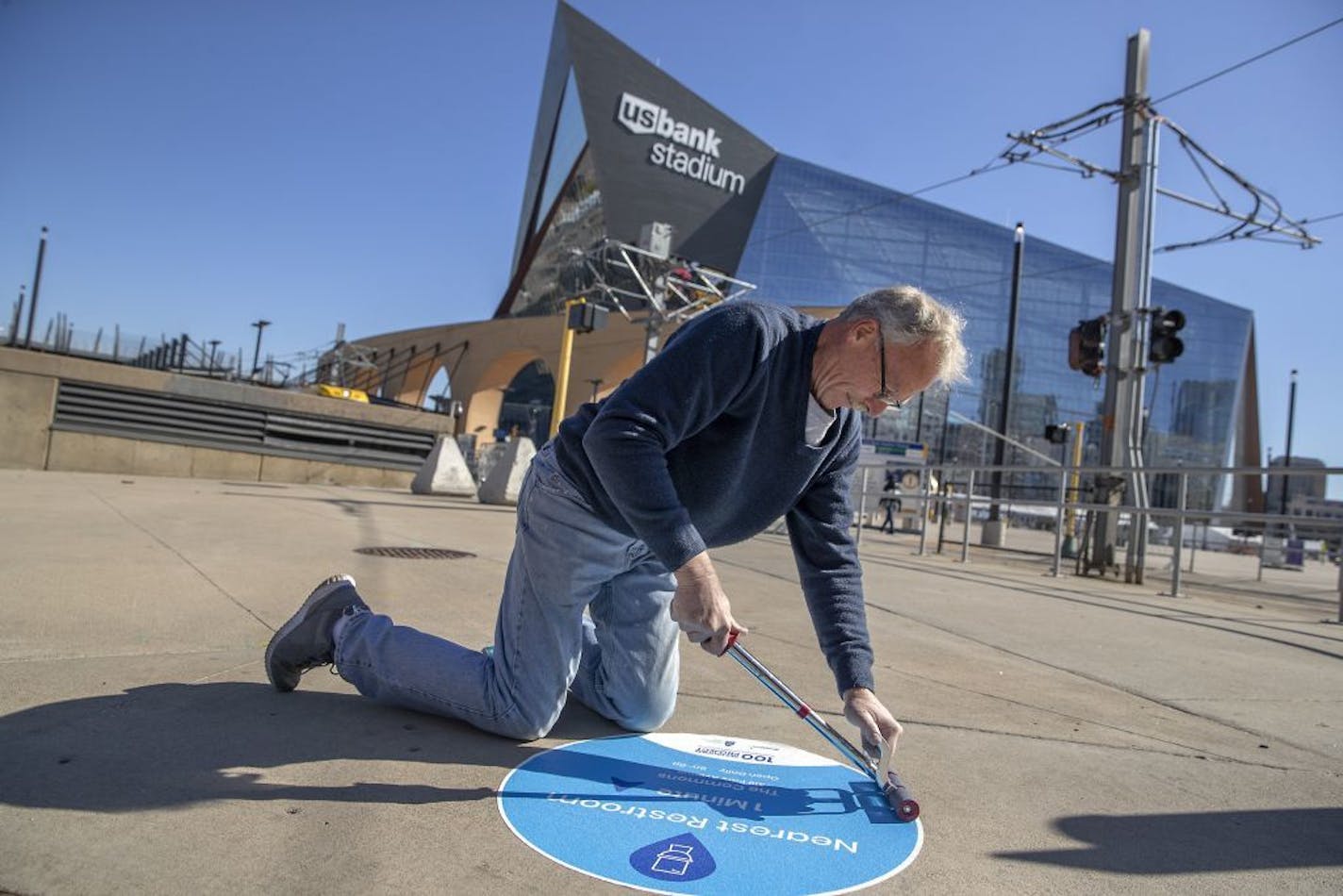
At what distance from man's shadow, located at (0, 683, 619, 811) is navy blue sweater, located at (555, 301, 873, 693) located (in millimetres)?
740

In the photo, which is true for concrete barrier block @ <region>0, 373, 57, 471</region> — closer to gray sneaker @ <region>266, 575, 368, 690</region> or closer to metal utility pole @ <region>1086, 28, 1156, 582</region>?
gray sneaker @ <region>266, 575, 368, 690</region>

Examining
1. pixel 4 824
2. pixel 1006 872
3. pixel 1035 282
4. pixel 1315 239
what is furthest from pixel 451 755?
pixel 1035 282

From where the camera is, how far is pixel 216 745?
6.61 feet

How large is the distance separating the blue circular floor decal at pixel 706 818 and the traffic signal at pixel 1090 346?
30.8 ft

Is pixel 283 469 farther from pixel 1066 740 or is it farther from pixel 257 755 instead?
pixel 1066 740

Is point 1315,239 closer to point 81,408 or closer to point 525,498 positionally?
point 525,498

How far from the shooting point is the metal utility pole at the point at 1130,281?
33.1ft

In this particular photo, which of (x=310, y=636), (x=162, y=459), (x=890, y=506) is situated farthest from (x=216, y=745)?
(x=890, y=506)

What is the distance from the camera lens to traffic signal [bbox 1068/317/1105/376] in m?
10.2

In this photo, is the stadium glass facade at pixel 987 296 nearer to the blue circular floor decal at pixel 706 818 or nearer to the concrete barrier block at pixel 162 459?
the concrete barrier block at pixel 162 459

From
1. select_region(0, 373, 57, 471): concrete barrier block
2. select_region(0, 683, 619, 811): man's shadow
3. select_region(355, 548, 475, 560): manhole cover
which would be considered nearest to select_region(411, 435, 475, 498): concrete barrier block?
→ select_region(0, 373, 57, 471): concrete barrier block

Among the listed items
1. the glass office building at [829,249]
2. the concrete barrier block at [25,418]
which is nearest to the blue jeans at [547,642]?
the concrete barrier block at [25,418]

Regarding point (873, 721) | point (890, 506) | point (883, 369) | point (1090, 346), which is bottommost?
point (873, 721)

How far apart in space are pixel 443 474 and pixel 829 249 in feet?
145
